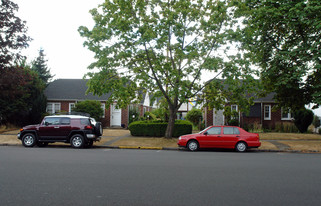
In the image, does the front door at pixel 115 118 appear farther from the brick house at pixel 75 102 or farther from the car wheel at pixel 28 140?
the car wheel at pixel 28 140

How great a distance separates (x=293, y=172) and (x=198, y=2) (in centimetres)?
1178

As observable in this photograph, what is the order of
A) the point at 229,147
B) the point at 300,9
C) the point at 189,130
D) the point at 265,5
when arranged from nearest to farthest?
the point at 229,147, the point at 300,9, the point at 265,5, the point at 189,130

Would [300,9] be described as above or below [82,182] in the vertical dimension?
above

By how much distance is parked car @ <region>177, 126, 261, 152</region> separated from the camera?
49.6 ft

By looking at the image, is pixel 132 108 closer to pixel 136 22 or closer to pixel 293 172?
pixel 136 22

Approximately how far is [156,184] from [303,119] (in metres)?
23.2

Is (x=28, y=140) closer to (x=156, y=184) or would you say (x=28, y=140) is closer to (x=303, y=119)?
(x=156, y=184)

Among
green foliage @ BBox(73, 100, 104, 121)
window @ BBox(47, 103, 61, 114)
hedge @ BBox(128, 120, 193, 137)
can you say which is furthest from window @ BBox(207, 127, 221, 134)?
window @ BBox(47, 103, 61, 114)

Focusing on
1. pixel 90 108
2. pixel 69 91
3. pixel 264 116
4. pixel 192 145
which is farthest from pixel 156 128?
pixel 69 91

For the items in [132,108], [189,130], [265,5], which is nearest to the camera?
[265,5]

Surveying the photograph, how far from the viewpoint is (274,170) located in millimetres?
9102

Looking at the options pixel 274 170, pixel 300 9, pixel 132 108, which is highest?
pixel 300 9

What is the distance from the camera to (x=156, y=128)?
22.1 meters

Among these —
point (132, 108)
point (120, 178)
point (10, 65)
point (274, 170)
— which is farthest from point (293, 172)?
point (132, 108)
